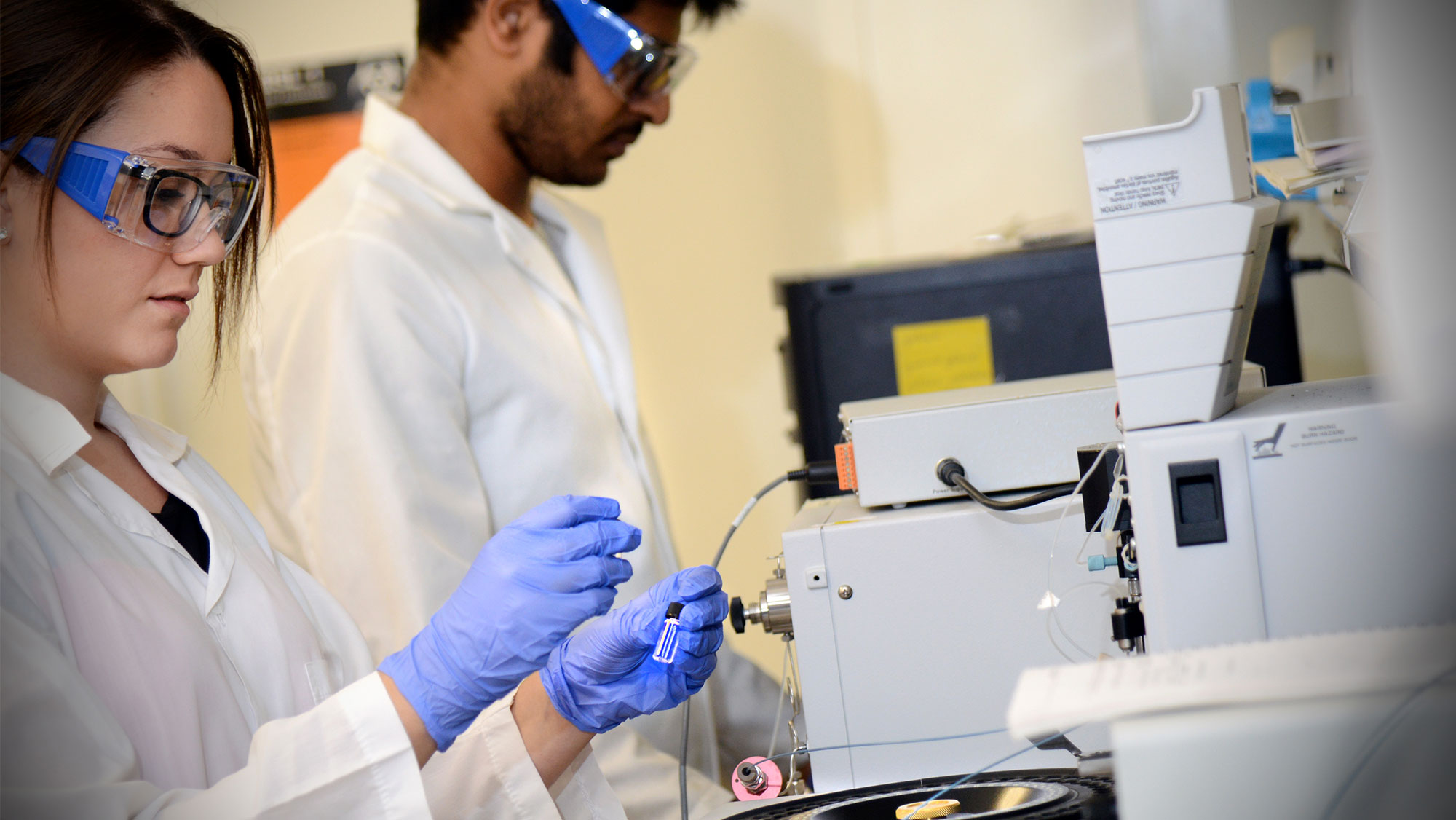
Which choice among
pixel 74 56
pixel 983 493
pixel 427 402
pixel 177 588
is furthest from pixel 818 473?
pixel 74 56

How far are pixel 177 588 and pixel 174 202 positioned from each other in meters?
0.34

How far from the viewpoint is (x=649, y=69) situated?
5.01 ft

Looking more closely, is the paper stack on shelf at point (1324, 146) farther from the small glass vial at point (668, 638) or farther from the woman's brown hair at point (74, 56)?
the woman's brown hair at point (74, 56)

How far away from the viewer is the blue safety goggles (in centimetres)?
147

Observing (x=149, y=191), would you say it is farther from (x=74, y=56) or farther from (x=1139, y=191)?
(x=1139, y=191)

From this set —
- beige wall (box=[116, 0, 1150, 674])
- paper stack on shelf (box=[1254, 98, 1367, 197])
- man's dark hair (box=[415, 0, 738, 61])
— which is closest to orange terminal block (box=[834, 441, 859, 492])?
paper stack on shelf (box=[1254, 98, 1367, 197])

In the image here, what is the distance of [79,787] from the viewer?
740 mm


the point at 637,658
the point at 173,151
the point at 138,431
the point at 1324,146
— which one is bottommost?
the point at 637,658

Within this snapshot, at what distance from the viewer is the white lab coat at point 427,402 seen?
1301 mm

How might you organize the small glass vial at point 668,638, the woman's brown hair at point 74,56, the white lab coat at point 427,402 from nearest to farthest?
the woman's brown hair at point 74,56 → the small glass vial at point 668,638 → the white lab coat at point 427,402

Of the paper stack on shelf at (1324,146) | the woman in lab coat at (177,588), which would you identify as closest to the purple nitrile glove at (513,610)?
the woman in lab coat at (177,588)

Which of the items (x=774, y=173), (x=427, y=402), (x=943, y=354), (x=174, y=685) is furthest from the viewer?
(x=774, y=173)

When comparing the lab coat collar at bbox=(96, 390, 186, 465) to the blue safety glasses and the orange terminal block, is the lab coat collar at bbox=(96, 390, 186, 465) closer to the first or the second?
the blue safety glasses

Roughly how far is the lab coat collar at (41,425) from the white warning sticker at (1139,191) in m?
0.83
